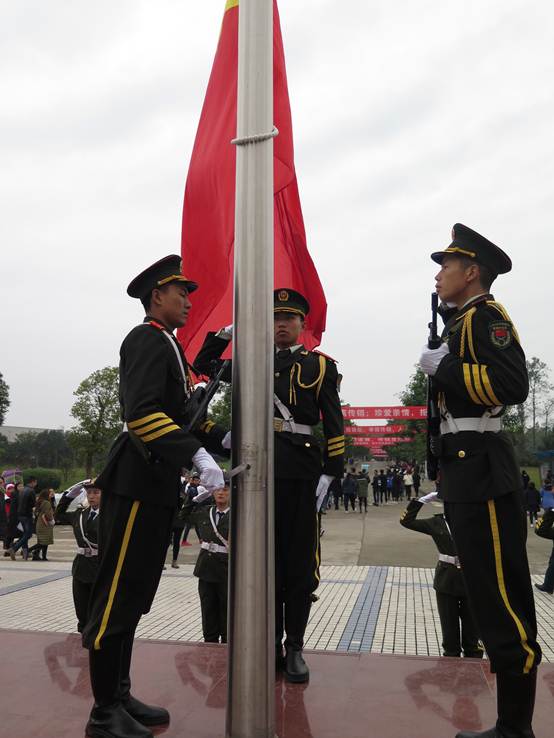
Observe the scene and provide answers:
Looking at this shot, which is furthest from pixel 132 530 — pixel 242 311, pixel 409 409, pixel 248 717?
pixel 409 409

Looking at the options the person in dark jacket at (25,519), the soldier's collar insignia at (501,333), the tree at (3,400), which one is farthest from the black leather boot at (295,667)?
the tree at (3,400)

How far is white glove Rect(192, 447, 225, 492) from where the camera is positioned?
2883mm

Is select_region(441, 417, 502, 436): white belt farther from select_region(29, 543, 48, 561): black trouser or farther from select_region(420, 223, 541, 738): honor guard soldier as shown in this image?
select_region(29, 543, 48, 561): black trouser

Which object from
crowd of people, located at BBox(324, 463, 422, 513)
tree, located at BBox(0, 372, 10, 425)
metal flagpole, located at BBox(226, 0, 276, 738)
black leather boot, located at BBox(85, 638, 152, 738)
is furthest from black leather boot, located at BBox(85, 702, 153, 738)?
tree, located at BBox(0, 372, 10, 425)

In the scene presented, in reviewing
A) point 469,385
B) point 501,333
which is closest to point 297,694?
point 469,385

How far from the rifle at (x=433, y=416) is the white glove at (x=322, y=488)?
0.81m

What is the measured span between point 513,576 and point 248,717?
50.0 inches

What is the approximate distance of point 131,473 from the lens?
10.3 ft

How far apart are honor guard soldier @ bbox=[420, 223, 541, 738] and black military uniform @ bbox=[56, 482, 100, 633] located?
3.85 meters

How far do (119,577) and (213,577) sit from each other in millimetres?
3206

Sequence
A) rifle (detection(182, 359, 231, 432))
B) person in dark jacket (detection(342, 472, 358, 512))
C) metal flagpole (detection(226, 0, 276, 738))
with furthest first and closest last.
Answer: person in dark jacket (detection(342, 472, 358, 512))
rifle (detection(182, 359, 231, 432))
metal flagpole (detection(226, 0, 276, 738))

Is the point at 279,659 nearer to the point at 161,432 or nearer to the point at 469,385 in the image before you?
the point at 161,432

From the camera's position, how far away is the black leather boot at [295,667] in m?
3.70

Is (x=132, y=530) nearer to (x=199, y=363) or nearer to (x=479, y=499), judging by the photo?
(x=199, y=363)
